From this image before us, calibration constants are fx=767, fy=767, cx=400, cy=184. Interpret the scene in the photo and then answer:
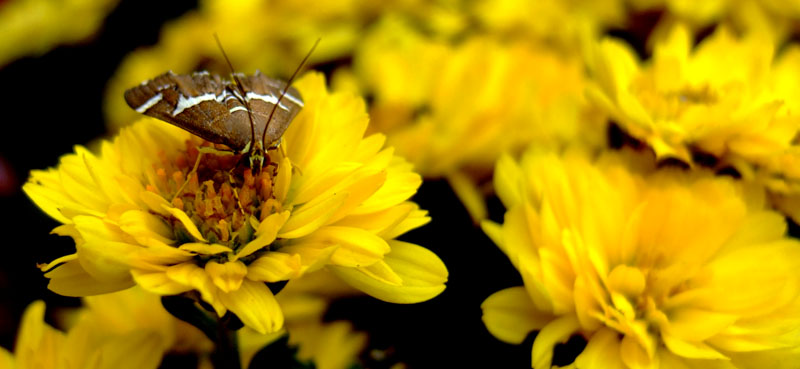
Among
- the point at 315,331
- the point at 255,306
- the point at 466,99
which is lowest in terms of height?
the point at 315,331

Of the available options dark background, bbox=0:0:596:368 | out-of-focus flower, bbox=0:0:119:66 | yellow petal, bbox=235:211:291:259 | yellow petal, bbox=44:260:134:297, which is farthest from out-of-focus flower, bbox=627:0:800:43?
out-of-focus flower, bbox=0:0:119:66

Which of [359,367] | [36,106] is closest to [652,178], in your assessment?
[359,367]

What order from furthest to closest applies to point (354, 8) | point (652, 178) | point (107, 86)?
1. point (107, 86)
2. point (354, 8)
3. point (652, 178)

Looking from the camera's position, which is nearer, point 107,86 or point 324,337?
point 324,337

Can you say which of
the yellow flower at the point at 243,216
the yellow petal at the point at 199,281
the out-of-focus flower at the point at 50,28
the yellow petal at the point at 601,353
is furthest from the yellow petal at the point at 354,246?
the out-of-focus flower at the point at 50,28

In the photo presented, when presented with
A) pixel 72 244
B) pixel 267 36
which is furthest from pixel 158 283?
pixel 267 36

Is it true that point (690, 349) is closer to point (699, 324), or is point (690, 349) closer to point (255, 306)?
point (699, 324)

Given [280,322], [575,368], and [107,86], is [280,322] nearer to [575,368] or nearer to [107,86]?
[575,368]
